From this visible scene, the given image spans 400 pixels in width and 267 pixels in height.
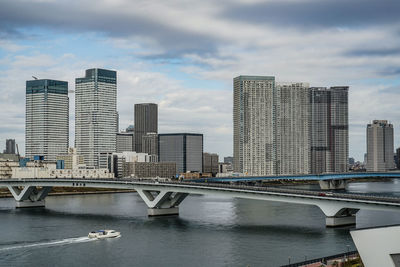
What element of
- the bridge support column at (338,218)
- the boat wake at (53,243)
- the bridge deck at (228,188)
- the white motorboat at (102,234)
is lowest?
the boat wake at (53,243)

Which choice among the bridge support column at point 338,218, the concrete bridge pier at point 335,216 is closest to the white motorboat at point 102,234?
the concrete bridge pier at point 335,216

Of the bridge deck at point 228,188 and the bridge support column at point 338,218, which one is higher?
the bridge deck at point 228,188

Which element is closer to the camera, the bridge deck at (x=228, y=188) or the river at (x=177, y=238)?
the river at (x=177, y=238)

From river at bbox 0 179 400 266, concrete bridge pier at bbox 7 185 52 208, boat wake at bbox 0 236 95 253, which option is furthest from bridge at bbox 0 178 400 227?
boat wake at bbox 0 236 95 253

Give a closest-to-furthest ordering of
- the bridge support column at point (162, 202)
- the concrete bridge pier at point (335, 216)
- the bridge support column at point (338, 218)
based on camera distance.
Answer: the concrete bridge pier at point (335, 216)
the bridge support column at point (338, 218)
the bridge support column at point (162, 202)

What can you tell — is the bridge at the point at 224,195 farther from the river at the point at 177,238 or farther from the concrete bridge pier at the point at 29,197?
the river at the point at 177,238

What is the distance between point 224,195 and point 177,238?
21801mm

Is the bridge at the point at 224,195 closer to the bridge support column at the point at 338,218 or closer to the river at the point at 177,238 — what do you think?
the bridge support column at the point at 338,218

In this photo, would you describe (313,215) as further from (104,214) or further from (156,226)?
(104,214)

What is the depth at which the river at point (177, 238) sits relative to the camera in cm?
6456

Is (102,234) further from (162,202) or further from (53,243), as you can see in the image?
(162,202)

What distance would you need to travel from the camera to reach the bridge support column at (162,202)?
4220 inches

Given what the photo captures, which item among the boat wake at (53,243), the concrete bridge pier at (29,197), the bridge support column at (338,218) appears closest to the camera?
the boat wake at (53,243)

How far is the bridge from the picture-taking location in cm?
8344
